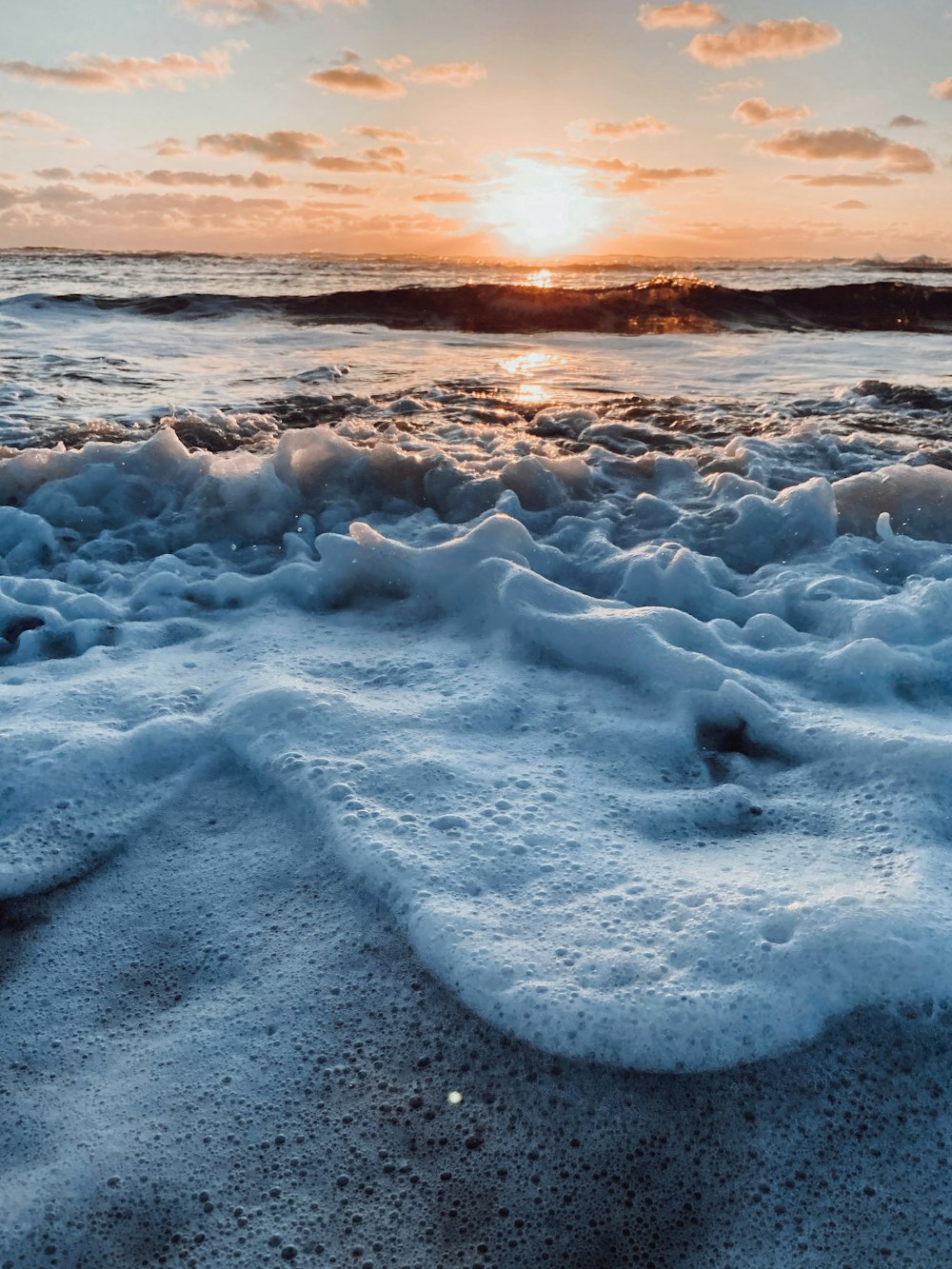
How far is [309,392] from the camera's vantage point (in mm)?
7328

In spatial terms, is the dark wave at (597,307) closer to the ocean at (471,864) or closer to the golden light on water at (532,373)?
the golden light on water at (532,373)

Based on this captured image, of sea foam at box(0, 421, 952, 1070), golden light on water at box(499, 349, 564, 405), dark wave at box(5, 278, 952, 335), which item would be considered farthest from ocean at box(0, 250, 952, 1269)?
dark wave at box(5, 278, 952, 335)

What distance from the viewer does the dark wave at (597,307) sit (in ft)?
45.9

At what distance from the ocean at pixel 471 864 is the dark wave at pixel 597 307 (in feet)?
32.7

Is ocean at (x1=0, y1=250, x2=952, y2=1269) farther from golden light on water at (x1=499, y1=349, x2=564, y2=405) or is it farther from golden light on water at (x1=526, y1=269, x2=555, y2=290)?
golden light on water at (x1=526, y1=269, x2=555, y2=290)

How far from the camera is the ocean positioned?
4.52 ft

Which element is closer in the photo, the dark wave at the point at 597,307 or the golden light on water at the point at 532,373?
the golden light on water at the point at 532,373

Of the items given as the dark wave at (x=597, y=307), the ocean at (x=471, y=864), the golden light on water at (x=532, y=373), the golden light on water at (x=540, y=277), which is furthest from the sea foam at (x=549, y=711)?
the golden light on water at (x=540, y=277)

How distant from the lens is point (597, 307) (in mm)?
14758

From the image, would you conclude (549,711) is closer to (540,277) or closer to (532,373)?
(532,373)

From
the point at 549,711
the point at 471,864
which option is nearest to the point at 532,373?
the point at 549,711

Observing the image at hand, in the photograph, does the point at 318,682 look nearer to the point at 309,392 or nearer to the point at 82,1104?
the point at 82,1104

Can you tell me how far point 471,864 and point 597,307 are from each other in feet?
46.4

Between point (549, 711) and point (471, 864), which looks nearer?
point (471, 864)
